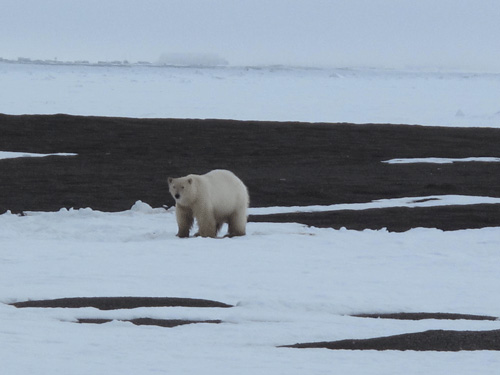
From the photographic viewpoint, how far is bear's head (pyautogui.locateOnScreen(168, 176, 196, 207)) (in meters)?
10.2

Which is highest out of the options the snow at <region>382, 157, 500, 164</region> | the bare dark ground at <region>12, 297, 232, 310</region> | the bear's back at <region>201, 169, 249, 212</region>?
the snow at <region>382, 157, 500, 164</region>

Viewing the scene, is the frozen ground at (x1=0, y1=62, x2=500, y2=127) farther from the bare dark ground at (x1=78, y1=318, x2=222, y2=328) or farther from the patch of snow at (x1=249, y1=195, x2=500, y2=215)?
the bare dark ground at (x1=78, y1=318, x2=222, y2=328)

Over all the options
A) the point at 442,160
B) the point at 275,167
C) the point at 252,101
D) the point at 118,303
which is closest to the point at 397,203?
the point at 275,167

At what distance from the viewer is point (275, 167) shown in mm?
18359

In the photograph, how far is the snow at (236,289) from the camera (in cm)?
519

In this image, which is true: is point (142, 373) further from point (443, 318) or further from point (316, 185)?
point (316, 185)

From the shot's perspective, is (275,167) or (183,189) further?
(275,167)

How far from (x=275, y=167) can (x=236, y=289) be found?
1101cm

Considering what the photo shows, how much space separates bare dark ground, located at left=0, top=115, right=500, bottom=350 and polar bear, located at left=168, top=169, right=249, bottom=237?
170 cm

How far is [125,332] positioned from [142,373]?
1.02 meters

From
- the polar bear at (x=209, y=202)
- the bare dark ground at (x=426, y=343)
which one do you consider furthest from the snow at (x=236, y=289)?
the polar bear at (x=209, y=202)

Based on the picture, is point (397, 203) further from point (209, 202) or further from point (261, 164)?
point (261, 164)

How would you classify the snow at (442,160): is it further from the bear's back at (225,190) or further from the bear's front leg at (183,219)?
the bear's front leg at (183,219)

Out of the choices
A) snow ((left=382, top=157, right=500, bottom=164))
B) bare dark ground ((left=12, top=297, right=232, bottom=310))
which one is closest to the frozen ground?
snow ((left=382, top=157, right=500, bottom=164))
